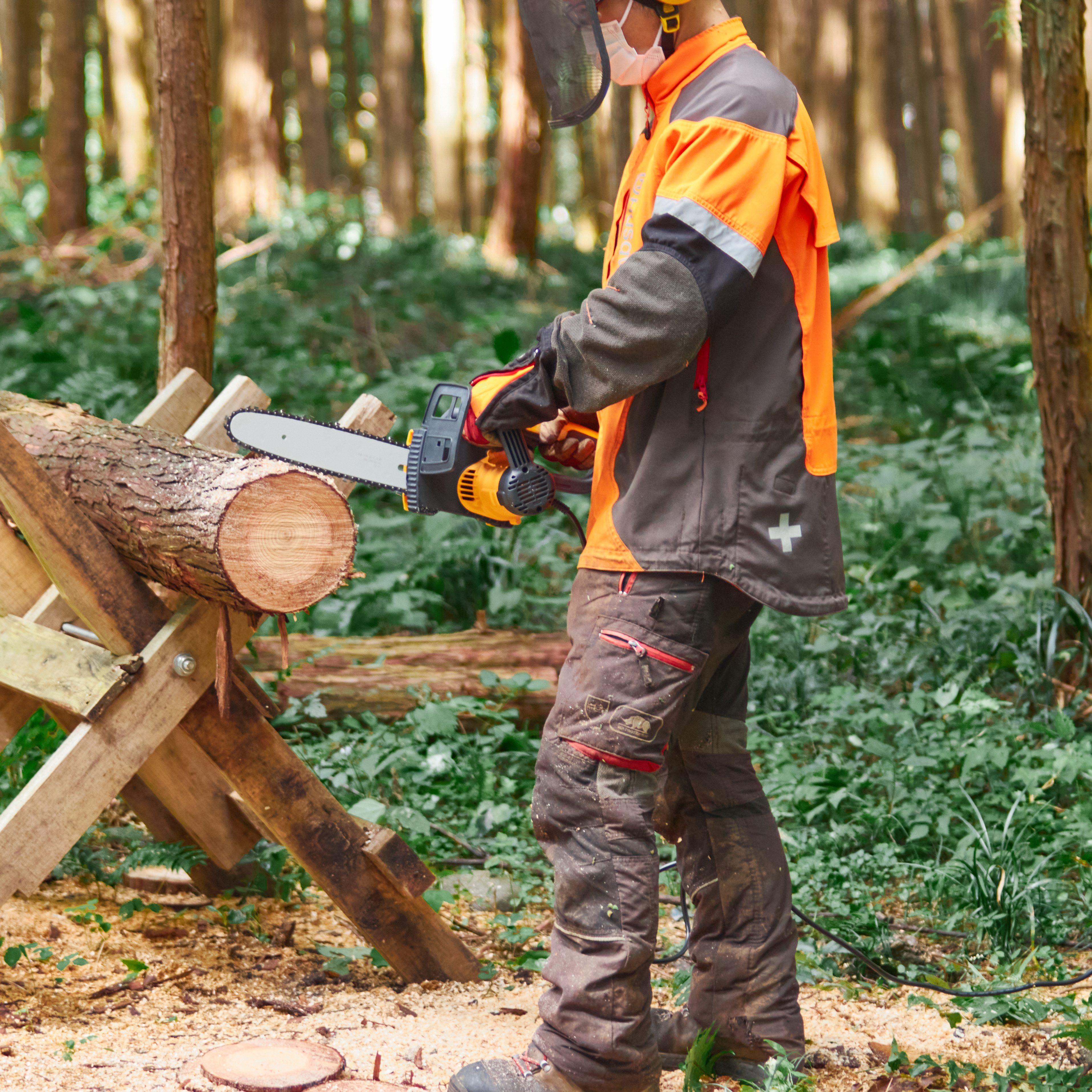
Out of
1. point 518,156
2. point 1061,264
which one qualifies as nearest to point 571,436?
point 1061,264

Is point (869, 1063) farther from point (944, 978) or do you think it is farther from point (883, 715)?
point (883, 715)

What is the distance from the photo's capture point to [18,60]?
11.1 meters

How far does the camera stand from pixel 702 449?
2.14 meters

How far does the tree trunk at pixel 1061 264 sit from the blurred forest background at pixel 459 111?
8.4 inches

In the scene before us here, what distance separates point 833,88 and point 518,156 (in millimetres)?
6850

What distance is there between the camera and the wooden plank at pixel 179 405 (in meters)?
2.91

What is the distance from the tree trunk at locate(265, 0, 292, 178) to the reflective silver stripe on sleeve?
10.1m

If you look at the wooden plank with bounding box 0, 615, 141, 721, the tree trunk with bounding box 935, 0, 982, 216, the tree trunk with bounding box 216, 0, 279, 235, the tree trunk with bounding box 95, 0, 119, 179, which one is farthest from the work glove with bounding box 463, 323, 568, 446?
the tree trunk with bounding box 935, 0, 982, 216

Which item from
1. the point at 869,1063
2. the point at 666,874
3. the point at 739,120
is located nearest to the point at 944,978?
the point at 869,1063

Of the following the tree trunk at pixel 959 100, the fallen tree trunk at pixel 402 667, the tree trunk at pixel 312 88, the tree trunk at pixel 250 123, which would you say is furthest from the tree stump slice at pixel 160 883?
the tree trunk at pixel 959 100

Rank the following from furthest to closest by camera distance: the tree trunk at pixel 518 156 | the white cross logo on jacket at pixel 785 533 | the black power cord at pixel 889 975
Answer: the tree trunk at pixel 518 156, the black power cord at pixel 889 975, the white cross logo on jacket at pixel 785 533

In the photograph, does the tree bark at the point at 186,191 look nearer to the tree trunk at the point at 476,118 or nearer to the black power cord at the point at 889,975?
the black power cord at the point at 889,975

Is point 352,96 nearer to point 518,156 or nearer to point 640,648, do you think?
point 518,156

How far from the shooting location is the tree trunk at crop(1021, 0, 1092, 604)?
3.91 metres
